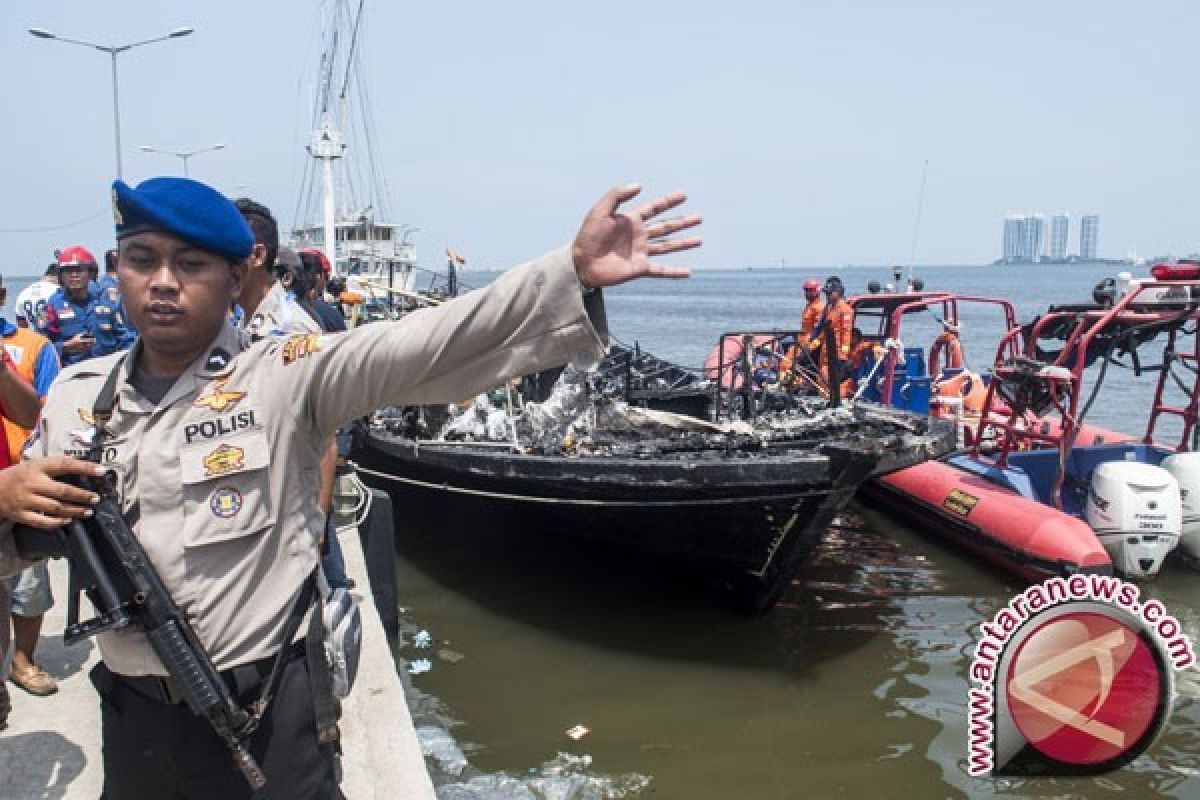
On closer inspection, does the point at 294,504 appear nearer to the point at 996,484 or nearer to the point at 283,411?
the point at 283,411

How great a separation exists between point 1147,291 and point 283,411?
8.09m

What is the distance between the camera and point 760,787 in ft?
16.1

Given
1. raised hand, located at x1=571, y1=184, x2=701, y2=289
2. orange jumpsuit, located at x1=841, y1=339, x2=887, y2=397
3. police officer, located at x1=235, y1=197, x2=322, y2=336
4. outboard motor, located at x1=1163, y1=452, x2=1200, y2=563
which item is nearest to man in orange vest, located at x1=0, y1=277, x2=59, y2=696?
police officer, located at x1=235, y1=197, x2=322, y2=336

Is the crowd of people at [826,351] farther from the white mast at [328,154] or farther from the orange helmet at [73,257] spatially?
the white mast at [328,154]

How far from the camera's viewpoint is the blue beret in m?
1.63

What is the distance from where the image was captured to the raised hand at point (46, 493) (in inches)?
61.4

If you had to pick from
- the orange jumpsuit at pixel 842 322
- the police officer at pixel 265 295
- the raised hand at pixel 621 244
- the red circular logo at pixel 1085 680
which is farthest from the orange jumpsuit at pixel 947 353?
the raised hand at pixel 621 244

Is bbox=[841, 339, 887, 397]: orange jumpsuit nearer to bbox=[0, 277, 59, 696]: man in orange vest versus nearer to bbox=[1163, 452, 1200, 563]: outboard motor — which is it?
bbox=[1163, 452, 1200, 563]: outboard motor

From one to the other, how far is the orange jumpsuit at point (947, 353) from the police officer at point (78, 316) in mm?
8638

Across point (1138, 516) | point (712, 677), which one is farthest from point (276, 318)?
point (1138, 516)

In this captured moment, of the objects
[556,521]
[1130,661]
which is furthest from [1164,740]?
[556,521]

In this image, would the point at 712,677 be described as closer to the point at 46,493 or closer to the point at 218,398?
the point at 218,398

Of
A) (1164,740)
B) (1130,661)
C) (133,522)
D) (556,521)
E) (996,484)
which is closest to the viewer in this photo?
(133,522)

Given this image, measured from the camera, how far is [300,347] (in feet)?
5.57
